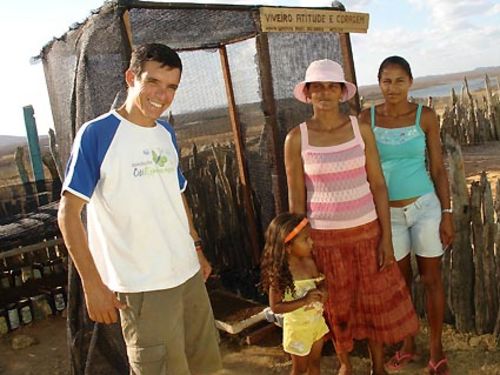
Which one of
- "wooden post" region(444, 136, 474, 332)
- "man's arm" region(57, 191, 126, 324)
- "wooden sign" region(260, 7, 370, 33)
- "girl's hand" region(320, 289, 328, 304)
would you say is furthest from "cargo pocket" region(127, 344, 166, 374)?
"wooden post" region(444, 136, 474, 332)

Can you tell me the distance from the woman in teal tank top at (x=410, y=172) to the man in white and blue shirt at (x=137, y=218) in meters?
1.41

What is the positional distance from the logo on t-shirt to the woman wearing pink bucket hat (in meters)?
0.84

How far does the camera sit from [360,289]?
9.91ft

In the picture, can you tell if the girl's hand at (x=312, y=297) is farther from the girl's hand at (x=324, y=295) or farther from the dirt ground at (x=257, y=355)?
the dirt ground at (x=257, y=355)

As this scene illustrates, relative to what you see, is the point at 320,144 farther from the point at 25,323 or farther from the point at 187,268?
the point at 25,323

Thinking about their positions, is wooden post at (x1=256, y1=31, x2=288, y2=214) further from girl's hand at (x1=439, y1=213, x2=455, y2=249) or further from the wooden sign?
girl's hand at (x1=439, y1=213, x2=455, y2=249)

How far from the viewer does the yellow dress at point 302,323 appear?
9.50 feet

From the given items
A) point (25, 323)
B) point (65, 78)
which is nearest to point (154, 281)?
point (65, 78)

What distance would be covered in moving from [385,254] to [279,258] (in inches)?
25.0

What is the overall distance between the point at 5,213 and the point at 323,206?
15.1ft

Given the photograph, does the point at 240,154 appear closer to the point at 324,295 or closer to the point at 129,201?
the point at 324,295

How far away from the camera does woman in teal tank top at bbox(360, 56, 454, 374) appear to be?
122 inches

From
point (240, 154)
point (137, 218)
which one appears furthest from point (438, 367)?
point (240, 154)

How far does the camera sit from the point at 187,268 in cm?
238
